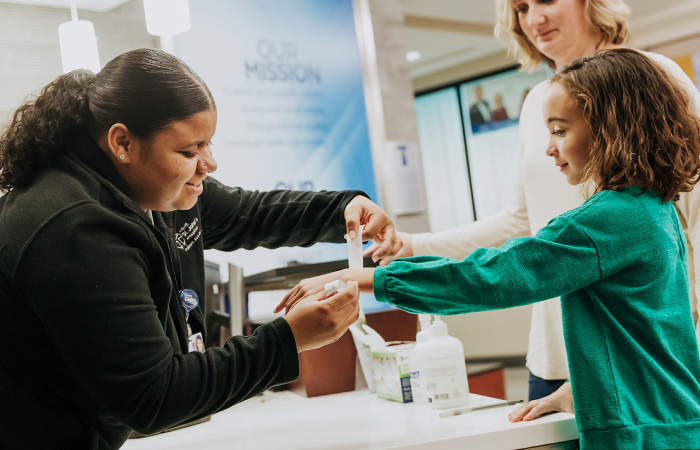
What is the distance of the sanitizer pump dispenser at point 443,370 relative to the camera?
154cm

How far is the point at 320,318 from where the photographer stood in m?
1.15

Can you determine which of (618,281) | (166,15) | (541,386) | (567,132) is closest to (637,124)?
(567,132)

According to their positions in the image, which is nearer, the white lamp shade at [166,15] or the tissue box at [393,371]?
the tissue box at [393,371]

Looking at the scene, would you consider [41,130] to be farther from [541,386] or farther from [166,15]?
[166,15]

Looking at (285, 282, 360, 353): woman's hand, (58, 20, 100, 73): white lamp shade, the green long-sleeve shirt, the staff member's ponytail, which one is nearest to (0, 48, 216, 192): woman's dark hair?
the staff member's ponytail

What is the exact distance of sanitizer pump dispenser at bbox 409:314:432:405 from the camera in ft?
5.37

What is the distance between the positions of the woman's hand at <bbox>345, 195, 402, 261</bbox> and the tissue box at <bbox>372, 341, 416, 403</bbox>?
0.26 m

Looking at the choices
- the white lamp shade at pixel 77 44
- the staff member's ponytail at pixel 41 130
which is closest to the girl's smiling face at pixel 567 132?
the staff member's ponytail at pixel 41 130

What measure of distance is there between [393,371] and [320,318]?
657 mm

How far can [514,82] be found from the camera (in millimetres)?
8328

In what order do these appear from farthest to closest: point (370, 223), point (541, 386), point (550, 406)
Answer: point (541, 386) → point (370, 223) → point (550, 406)

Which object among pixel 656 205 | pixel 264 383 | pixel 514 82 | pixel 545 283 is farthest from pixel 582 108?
pixel 514 82

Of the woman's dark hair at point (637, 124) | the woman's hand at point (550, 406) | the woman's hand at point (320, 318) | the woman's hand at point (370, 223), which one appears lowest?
the woman's hand at point (550, 406)

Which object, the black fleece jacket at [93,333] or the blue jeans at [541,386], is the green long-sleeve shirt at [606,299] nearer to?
the black fleece jacket at [93,333]
